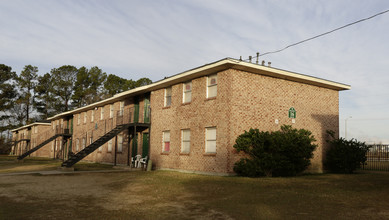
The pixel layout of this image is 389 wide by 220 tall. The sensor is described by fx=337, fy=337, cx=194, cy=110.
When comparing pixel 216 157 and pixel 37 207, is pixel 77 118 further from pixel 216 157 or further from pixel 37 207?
pixel 37 207

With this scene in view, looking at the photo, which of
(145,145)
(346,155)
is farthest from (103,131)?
(346,155)

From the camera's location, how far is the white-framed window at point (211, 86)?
18081 millimetres

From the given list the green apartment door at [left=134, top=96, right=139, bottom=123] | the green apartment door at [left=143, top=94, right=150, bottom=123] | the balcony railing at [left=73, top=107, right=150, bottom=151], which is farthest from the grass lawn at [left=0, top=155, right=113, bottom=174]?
the green apartment door at [left=143, top=94, right=150, bottom=123]

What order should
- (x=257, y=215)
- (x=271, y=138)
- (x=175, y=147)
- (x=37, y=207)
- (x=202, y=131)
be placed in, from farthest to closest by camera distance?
(x=175, y=147) → (x=202, y=131) → (x=271, y=138) → (x=37, y=207) → (x=257, y=215)

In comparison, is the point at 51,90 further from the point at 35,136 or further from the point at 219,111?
the point at 219,111


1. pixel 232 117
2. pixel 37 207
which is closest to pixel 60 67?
pixel 232 117

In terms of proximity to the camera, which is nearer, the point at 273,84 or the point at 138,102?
the point at 273,84

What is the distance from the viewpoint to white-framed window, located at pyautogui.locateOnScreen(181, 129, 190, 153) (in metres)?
19.4

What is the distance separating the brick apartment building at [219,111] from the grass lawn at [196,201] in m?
4.42

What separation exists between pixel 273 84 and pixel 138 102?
11288 millimetres

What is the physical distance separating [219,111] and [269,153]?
3.24m

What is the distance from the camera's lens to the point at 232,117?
54.6 feet

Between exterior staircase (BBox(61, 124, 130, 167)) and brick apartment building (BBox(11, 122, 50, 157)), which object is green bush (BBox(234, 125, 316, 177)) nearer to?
exterior staircase (BBox(61, 124, 130, 167))

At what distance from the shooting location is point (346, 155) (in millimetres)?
19469
